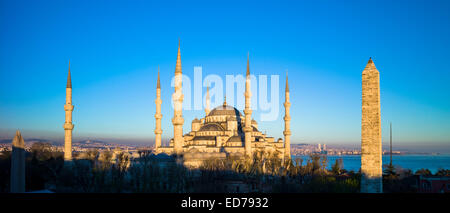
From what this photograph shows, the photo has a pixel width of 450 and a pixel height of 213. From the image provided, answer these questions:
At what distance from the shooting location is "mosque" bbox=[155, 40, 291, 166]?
122ft

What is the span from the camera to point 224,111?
5669cm

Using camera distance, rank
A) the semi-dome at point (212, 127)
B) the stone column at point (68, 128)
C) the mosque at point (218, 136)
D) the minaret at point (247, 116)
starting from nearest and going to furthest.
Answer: the stone column at point (68, 128)
the mosque at point (218, 136)
the minaret at point (247, 116)
the semi-dome at point (212, 127)

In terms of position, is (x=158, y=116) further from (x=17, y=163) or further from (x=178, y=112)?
(x=17, y=163)

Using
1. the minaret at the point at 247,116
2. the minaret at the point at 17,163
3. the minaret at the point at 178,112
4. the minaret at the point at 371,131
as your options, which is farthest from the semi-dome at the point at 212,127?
the minaret at the point at 17,163

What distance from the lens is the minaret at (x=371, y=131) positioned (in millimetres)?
16516

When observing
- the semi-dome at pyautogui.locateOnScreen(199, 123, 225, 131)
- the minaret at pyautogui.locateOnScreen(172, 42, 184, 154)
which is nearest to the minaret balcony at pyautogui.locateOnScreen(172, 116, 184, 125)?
the minaret at pyautogui.locateOnScreen(172, 42, 184, 154)

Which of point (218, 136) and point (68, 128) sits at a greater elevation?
point (68, 128)

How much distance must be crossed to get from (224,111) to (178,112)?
2038 centimetres

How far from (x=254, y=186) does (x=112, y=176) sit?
1030cm

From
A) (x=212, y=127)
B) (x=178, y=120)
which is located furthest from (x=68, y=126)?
(x=212, y=127)

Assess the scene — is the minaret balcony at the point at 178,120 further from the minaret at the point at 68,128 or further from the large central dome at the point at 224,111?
the large central dome at the point at 224,111

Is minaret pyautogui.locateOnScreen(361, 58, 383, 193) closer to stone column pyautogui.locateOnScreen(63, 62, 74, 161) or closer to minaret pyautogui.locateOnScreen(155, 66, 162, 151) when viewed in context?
stone column pyautogui.locateOnScreen(63, 62, 74, 161)
